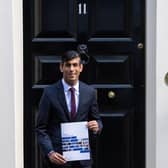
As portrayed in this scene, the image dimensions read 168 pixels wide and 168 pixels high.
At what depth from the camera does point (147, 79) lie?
16.2 feet

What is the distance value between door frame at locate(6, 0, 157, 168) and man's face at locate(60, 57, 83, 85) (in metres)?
0.45

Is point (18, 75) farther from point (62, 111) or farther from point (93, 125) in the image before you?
point (93, 125)

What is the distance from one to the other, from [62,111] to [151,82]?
77 cm

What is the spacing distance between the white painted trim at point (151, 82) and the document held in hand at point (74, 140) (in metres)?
0.58

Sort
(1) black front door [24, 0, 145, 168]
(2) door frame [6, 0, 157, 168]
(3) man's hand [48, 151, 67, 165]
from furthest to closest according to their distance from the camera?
1. (1) black front door [24, 0, 145, 168]
2. (2) door frame [6, 0, 157, 168]
3. (3) man's hand [48, 151, 67, 165]

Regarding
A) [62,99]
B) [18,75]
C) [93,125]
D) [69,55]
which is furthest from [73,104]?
[18,75]

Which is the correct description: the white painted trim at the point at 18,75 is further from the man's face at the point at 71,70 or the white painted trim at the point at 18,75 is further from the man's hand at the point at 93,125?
the man's hand at the point at 93,125

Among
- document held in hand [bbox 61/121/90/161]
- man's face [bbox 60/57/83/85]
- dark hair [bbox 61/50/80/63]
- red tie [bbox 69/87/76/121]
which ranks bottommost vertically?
document held in hand [bbox 61/121/90/161]

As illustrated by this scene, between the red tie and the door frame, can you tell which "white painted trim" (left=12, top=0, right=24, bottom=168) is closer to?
the door frame

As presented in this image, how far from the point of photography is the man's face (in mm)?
4590


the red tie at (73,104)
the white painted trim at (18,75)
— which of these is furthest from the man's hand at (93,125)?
the white painted trim at (18,75)

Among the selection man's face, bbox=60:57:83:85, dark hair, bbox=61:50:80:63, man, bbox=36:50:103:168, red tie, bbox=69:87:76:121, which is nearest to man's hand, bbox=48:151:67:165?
man, bbox=36:50:103:168

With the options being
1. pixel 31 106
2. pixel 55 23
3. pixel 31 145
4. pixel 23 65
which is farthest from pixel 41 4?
pixel 31 145

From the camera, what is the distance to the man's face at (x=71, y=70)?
459 cm
